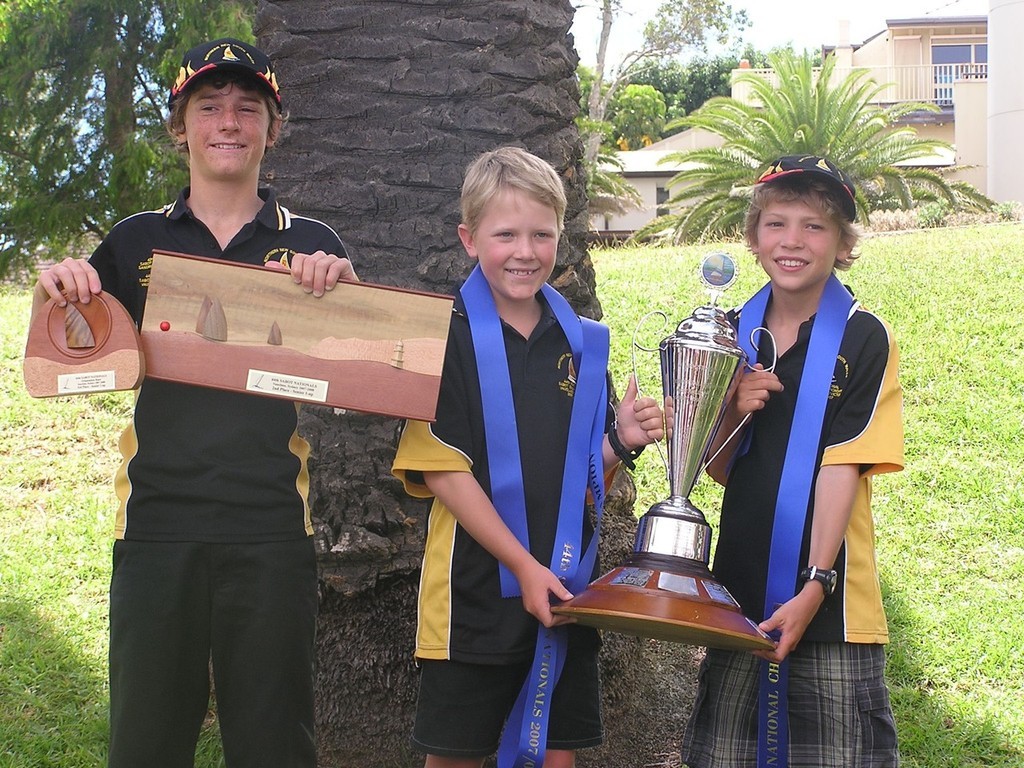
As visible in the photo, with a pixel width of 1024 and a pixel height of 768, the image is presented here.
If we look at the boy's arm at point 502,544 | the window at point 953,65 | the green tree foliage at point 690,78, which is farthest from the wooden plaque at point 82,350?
the green tree foliage at point 690,78

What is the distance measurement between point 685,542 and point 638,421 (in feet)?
1.04

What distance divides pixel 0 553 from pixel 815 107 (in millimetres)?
15682

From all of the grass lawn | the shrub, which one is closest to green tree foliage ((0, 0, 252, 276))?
the grass lawn

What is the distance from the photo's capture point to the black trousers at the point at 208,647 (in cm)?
272

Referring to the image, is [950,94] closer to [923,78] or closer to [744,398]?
[923,78]

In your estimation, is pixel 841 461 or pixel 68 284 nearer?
pixel 68 284

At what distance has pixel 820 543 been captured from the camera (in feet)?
9.09

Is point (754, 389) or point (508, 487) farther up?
point (754, 389)

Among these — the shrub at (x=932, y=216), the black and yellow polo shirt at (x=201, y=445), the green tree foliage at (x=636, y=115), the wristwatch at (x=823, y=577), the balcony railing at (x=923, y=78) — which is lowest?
the wristwatch at (x=823, y=577)

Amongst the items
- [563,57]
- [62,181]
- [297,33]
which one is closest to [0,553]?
[297,33]

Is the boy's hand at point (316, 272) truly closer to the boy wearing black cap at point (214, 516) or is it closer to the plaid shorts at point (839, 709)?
the boy wearing black cap at point (214, 516)

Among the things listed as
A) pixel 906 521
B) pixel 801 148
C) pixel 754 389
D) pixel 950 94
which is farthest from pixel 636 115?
pixel 754 389

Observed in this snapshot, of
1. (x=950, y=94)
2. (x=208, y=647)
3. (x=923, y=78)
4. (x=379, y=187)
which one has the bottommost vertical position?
(x=208, y=647)

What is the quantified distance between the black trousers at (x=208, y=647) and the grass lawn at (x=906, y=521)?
1.31m
